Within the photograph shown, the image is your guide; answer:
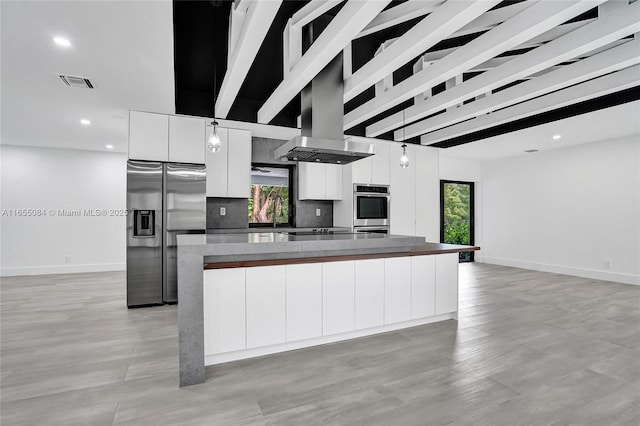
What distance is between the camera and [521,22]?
230cm

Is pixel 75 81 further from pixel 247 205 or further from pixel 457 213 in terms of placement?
pixel 457 213

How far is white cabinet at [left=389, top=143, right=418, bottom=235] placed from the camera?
5.72 m

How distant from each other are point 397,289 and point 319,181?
2719mm

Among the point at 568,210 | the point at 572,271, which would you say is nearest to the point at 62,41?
the point at 568,210

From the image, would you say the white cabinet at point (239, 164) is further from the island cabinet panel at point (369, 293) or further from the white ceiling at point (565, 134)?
the white ceiling at point (565, 134)

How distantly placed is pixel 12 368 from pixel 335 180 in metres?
4.49

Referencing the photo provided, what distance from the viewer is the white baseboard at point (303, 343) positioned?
255cm

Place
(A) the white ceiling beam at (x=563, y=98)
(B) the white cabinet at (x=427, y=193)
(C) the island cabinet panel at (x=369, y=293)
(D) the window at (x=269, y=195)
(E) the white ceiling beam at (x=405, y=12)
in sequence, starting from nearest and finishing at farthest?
(E) the white ceiling beam at (x=405, y=12)
(C) the island cabinet panel at (x=369, y=293)
(A) the white ceiling beam at (x=563, y=98)
(D) the window at (x=269, y=195)
(B) the white cabinet at (x=427, y=193)

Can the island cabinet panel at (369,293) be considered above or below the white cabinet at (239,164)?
below

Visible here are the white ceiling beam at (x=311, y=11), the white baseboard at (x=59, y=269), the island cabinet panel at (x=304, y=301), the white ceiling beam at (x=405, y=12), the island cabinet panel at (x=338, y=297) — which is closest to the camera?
the white ceiling beam at (x=405, y=12)

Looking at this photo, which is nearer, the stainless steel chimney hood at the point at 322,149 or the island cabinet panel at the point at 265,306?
the island cabinet panel at the point at 265,306

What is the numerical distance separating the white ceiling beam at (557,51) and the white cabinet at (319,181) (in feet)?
7.22

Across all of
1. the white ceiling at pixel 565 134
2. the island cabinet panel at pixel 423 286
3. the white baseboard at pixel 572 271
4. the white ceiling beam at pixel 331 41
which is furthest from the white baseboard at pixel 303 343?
the white baseboard at pixel 572 271

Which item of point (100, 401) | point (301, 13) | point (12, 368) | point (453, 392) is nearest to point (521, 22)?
point (301, 13)
